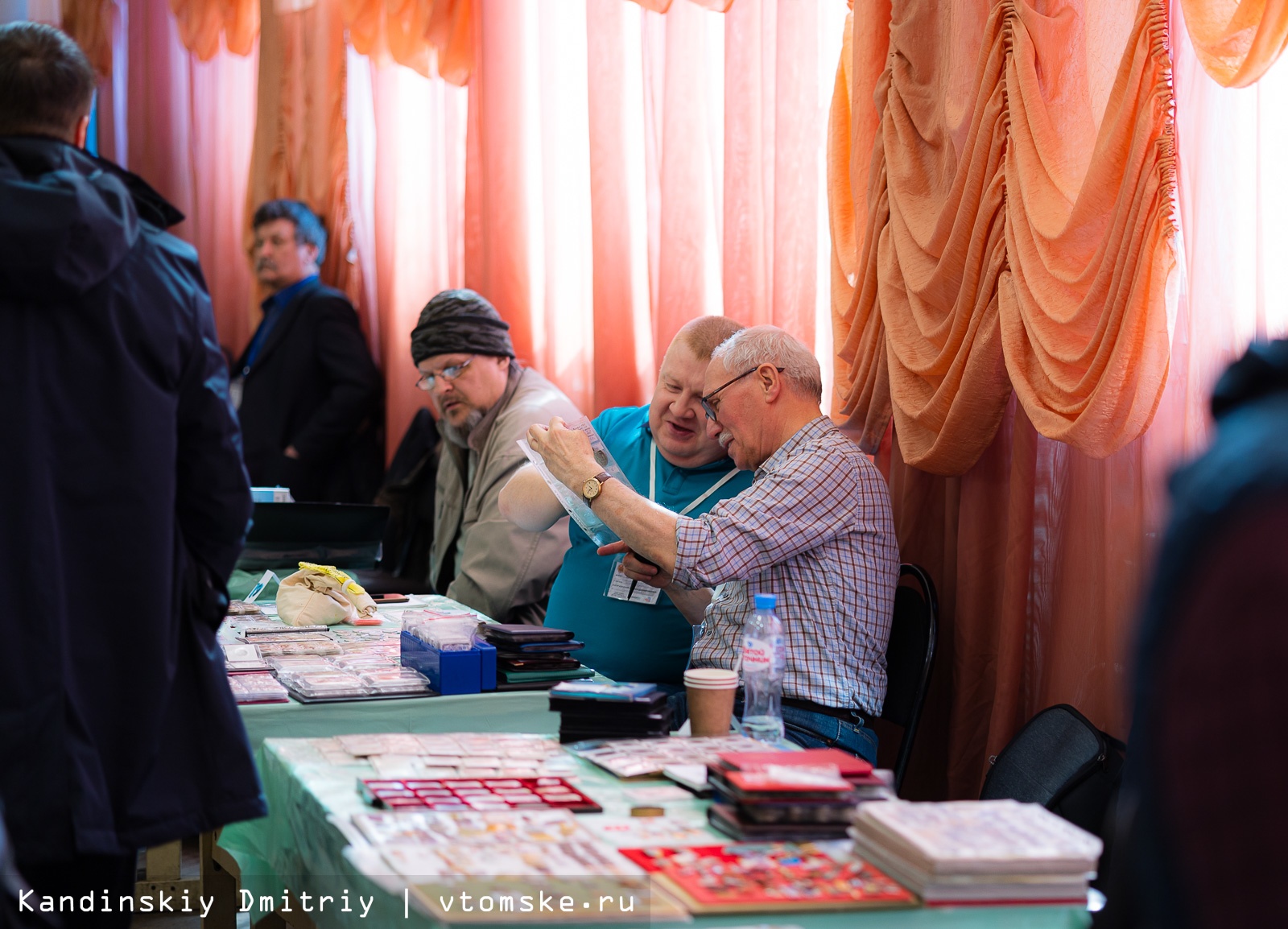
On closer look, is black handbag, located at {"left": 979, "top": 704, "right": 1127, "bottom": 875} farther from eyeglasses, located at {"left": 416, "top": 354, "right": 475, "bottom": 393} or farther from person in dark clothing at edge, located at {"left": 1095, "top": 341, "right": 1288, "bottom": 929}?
eyeglasses, located at {"left": 416, "top": 354, "right": 475, "bottom": 393}

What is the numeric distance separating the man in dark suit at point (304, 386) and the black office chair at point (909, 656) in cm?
308

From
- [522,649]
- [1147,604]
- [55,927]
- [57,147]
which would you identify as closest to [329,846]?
[55,927]

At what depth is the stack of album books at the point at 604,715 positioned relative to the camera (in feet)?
6.37

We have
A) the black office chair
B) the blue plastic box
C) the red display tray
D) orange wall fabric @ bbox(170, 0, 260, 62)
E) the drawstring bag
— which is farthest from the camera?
orange wall fabric @ bbox(170, 0, 260, 62)

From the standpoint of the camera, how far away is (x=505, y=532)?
351 centimetres

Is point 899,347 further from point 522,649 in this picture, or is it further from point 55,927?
point 55,927

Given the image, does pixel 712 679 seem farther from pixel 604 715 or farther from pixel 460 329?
pixel 460 329

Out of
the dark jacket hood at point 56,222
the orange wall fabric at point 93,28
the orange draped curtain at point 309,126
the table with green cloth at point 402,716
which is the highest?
the orange wall fabric at point 93,28

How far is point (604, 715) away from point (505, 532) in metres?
1.61

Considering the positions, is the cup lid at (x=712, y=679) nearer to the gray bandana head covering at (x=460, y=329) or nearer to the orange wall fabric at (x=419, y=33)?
the gray bandana head covering at (x=460, y=329)

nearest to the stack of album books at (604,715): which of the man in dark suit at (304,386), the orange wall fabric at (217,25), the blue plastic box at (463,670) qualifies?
the blue plastic box at (463,670)

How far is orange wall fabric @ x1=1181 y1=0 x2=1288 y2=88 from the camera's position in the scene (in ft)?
5.87

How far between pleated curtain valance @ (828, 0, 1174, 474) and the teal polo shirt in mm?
435

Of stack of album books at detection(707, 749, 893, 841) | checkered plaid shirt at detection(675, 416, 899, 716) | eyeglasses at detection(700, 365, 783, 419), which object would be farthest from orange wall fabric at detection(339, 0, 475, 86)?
stack of album books at detection(707, 749, 893, 841)
